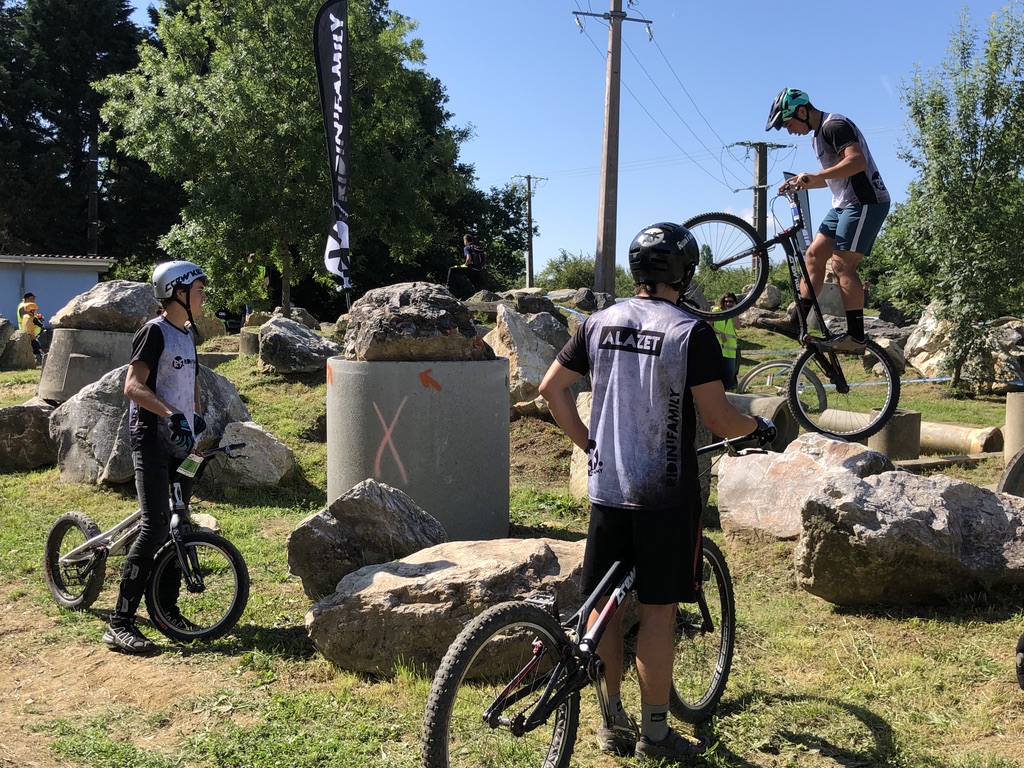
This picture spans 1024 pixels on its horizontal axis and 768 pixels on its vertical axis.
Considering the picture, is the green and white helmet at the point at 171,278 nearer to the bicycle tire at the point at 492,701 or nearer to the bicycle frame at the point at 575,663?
the bicycle tire at the point at 492,701

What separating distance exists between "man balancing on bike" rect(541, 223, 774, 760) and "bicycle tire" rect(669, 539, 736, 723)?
0.67 meters

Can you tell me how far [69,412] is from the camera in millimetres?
9844

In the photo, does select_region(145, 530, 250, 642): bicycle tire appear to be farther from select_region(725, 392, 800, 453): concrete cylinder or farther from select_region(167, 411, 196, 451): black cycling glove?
select_region(725, 392, 800, 453): concrete cylinder

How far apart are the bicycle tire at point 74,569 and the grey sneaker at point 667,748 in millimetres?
3704

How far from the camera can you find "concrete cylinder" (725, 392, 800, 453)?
10688mm

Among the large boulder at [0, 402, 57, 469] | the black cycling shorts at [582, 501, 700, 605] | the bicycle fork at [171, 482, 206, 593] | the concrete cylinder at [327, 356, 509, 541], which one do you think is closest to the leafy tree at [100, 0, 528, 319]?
the large boulder at [0, 402, 57, 469]

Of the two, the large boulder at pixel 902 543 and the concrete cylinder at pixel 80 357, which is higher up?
the concrete cylinder at pixel 80 357

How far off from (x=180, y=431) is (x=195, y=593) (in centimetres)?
103

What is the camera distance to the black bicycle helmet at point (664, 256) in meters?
3.62

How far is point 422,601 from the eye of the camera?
16.0 ft

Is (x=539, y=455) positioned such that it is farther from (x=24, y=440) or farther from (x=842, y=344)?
(x=24, y=440)

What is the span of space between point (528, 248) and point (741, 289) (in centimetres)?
3274

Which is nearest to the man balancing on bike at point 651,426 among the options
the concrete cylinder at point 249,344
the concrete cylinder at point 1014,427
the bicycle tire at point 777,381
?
the bicycle tire at point 777,381

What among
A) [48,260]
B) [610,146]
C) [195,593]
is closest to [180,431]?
[195,593]
